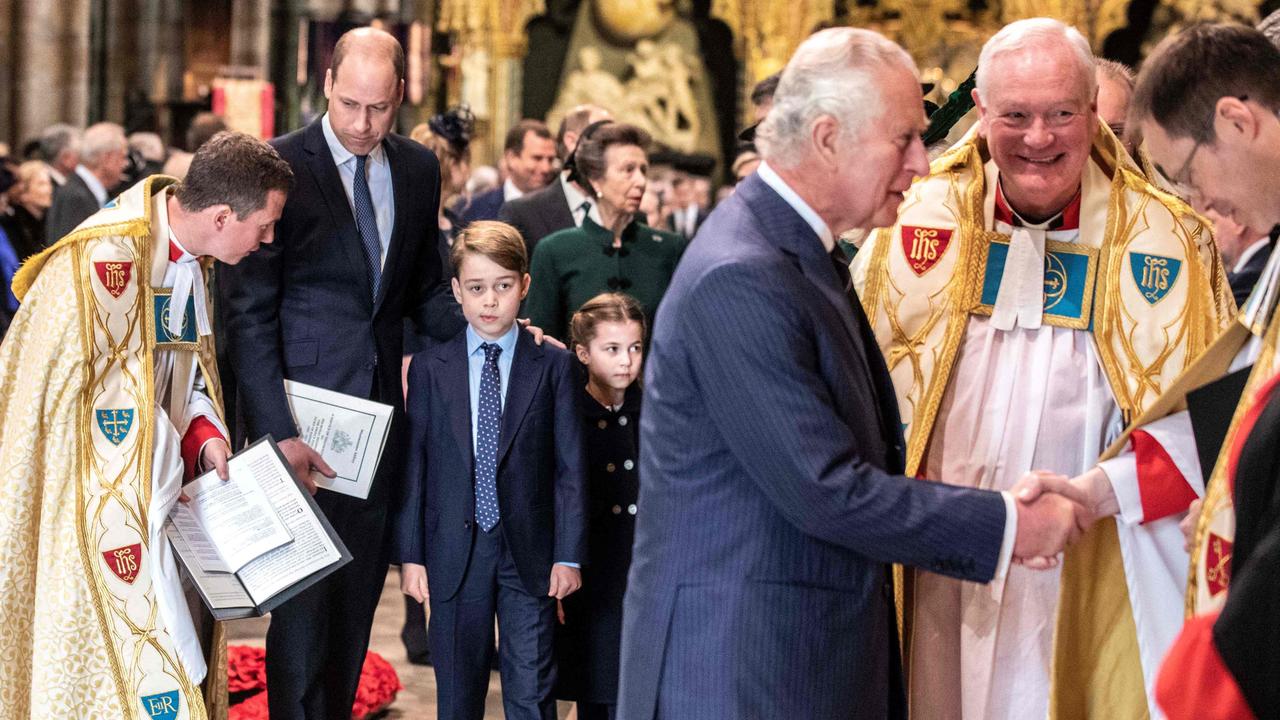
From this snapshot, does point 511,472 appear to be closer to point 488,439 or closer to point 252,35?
point 488,439

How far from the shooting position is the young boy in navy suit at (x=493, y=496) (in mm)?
4254

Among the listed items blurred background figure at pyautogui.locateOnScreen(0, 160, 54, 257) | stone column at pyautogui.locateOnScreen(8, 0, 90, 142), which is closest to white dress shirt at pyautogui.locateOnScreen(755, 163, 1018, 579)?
blurred background figure at pyautogui.locateOnScreen(0, 160, 54, 257)

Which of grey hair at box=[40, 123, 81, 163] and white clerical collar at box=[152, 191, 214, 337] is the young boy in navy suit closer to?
white clerical collar at box=[152, 191, 214, 337]

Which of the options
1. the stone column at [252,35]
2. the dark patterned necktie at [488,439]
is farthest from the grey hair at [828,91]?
the stone column at [252,35]

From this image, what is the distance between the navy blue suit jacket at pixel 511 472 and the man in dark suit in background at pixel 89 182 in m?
5.12

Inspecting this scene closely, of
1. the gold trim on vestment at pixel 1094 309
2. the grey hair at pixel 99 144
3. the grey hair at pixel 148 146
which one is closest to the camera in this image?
the gold trim on vestment at pixel 1094 309

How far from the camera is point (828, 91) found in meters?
2.47

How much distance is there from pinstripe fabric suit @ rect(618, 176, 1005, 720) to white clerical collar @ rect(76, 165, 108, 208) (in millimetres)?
7340

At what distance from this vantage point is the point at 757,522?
241 centimetres

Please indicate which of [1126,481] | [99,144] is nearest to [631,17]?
[99,144]

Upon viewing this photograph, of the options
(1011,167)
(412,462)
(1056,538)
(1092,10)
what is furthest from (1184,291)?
(1092,10)

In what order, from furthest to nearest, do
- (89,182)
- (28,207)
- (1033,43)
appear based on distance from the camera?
(28,207) < (89,182) < (1033,43)

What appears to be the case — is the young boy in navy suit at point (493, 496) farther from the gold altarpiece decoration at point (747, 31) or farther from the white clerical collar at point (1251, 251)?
the gold altarpiece decoration at point (747, 31)

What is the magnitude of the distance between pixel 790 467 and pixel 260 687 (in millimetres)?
3567
